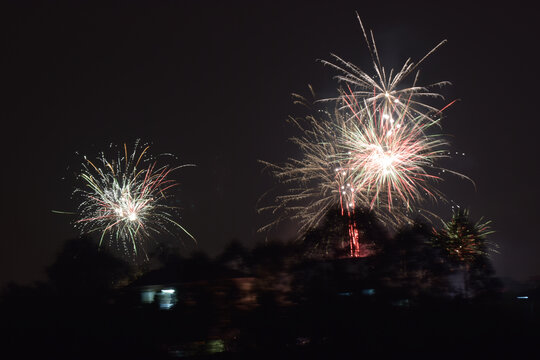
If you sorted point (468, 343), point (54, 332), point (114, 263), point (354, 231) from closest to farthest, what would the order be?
point (54, 332), point (468, 343), point (354, 231), point (114, 263)

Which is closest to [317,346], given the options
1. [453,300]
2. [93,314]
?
[453,300]

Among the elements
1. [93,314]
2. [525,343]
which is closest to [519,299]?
[525,343]

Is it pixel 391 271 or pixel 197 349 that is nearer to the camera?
pixel 197 349

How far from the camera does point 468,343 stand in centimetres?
1251

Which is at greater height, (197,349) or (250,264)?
(250,264)

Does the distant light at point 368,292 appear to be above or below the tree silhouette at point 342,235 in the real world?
below

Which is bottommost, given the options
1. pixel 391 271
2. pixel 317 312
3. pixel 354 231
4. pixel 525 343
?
pixel 525 343

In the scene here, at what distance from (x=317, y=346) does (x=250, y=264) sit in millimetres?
2306

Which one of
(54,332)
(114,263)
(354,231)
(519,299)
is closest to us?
(54,332)

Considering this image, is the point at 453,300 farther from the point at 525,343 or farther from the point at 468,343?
the point at 525,343

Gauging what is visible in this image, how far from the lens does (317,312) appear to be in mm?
12016

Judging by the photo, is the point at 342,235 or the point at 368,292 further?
the point at 342,235

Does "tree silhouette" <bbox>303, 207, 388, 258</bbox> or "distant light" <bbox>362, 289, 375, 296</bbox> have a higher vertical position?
"tree silhouette" <bbox>303, 207, 388, 258</bbox>

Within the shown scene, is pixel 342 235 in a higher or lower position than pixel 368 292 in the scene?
higher
